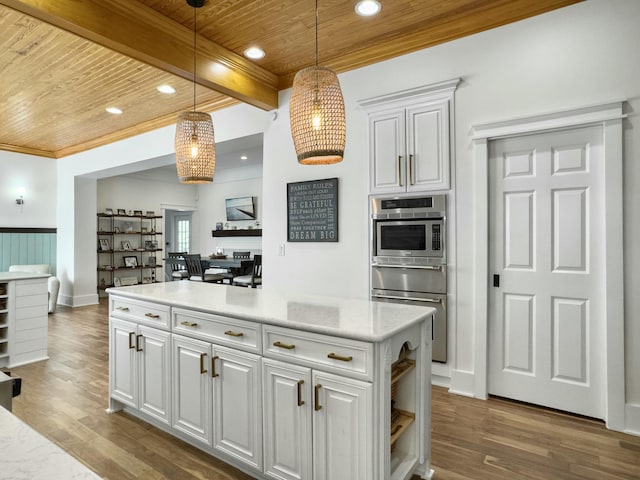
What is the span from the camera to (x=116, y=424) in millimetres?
2557

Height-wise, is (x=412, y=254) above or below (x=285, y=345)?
above

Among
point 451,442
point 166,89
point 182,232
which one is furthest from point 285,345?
point 182,232

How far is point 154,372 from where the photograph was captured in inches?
94.5

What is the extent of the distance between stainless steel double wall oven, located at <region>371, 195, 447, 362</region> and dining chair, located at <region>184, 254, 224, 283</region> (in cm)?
363

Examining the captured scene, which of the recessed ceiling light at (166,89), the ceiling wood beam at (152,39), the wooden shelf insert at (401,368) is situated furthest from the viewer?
the recessed ceiling light at (166,89)

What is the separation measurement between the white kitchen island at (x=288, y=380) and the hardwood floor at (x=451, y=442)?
0.43ft

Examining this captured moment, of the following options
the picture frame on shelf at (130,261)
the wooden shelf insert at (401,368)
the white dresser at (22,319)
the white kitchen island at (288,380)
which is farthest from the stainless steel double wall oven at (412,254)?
the picture frame on shelf at (130,261)

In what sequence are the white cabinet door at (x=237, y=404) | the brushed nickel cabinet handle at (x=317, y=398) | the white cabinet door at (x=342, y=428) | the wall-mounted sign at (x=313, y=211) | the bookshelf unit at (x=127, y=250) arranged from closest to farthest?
the white cabinet door at (x=342, y=428) < the brushed nickel cabinet handle at (x=317, y=398) < the white cabinet door at (x=237, y=404) < the wall-mounted sign at (x=313, y=211) < the bookshelf unit at (x=127, y=250)

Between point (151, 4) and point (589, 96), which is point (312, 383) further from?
point (151, 4)

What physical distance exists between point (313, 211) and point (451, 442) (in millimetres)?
2279

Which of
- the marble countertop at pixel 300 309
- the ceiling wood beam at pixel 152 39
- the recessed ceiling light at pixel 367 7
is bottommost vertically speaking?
the marble countertop at pixel 300 309

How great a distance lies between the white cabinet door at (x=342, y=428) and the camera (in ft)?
5.15

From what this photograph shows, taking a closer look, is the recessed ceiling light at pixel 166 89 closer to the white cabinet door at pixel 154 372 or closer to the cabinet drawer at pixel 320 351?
the white cabinet door at pixel 154 372

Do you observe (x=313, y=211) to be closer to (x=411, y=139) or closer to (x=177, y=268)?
(x=411, y=139)
